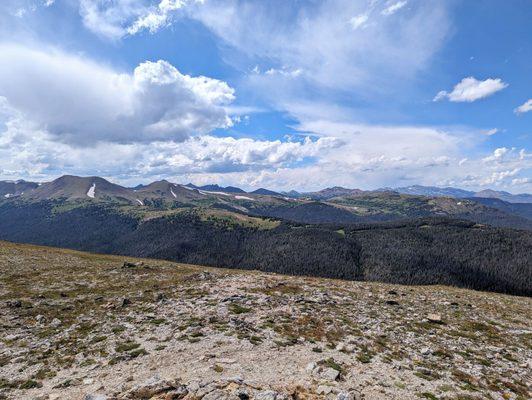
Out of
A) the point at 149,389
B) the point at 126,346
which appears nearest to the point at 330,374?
the point at 149,389

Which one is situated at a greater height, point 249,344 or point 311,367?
point 311,367

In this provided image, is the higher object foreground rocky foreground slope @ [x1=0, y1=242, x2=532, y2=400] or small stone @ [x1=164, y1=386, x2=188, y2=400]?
small stone @ [x1=164, y1=386, x2=188, y2=400]

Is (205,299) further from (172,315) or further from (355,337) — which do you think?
(355,337)

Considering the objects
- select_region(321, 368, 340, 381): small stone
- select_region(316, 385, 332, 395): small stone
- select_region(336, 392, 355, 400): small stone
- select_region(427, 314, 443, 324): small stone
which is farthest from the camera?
select_region(427, 314, 443, 324): small stone

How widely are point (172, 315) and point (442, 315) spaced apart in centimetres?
2550

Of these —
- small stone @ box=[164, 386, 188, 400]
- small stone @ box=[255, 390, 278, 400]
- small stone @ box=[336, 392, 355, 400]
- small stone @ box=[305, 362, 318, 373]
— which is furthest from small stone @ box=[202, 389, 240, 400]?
small stone @ box=[305, 362, 318, 373]

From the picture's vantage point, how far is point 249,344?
2116 cm

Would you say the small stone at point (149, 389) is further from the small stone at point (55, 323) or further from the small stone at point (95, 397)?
the small stone at point (55, 323)

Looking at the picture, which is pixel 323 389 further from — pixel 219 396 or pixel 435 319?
pixel 435 319

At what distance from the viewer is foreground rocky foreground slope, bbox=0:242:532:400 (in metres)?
16.1

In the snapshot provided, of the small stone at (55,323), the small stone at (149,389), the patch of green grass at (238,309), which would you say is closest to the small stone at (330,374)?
the small stone at (149,389)

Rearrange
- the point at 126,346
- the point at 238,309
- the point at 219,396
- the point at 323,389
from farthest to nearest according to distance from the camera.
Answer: the point at 238,309 → the point at 126,346 → the point at 323,389 → the point at 219,396

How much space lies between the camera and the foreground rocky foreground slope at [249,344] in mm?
16125

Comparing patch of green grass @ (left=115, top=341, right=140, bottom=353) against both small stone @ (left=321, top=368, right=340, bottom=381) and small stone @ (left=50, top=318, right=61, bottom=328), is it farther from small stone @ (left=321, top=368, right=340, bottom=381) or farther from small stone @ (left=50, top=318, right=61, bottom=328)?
small stone @ (left=321, top=368, right=340, bottom=381)
